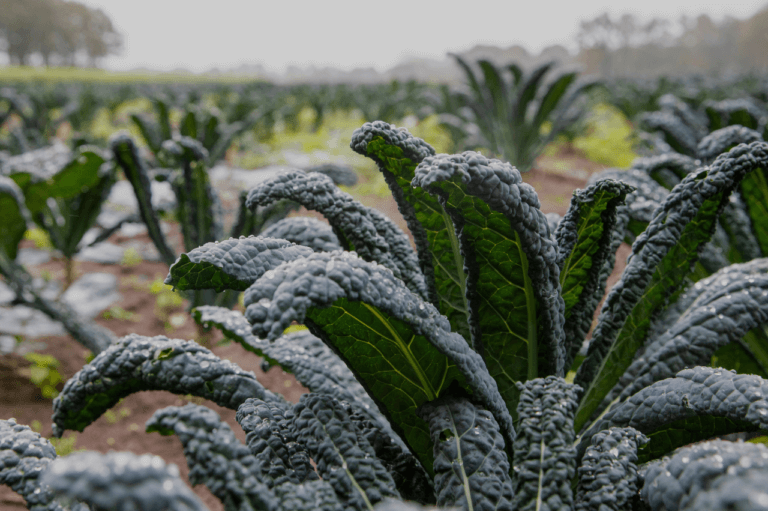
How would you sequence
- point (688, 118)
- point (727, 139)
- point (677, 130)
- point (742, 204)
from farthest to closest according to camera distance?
1. point (688, 118)
2. point (677, 130)
3. point (742, 204)
4. point (727, 139)

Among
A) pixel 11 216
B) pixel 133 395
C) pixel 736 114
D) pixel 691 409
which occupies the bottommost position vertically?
pixel 133 395

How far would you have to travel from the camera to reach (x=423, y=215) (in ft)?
3.18

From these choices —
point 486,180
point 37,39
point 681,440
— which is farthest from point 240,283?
point 37,39

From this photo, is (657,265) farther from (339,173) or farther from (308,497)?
(339,173)

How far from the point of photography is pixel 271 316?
21.9 inches

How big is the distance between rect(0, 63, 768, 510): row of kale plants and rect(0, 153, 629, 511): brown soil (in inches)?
41.8

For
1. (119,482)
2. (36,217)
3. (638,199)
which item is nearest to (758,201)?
(638,199)

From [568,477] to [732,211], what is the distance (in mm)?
1389

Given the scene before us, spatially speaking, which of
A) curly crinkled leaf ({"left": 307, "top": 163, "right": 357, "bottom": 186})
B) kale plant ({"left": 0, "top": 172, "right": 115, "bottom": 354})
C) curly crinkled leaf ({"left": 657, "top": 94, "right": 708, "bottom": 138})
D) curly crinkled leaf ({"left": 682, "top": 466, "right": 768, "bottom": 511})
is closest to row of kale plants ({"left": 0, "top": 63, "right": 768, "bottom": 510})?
curly crinkled leaf ({"left": 682, "top": 466, "right": 768, "bottom": 511})

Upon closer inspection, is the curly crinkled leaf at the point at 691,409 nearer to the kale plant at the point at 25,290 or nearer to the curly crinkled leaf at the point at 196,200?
the curly crinkled leaf at the point at 196,200

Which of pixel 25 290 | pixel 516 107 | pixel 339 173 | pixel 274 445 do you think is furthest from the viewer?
pixel 516 107

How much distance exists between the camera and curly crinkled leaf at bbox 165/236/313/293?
2.49 feet

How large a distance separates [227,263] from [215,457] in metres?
0.30

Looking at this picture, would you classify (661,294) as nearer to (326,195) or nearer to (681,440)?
(681,440)
